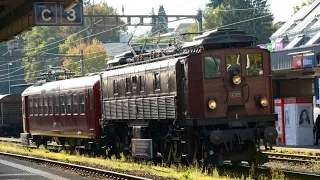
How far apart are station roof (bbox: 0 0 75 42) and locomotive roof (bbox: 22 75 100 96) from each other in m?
3.41

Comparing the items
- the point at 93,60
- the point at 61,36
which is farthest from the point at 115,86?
the point at 61,36

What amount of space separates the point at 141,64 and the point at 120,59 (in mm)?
2950

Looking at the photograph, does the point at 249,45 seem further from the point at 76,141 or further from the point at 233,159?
the point at 76,141

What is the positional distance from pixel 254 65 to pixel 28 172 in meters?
7.18

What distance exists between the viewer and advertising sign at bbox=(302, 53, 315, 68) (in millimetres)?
30839

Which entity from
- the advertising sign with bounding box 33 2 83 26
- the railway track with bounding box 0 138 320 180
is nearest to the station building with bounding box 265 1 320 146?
the railway track with bounding box 0 138 320 180

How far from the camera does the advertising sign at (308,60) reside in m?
30.8

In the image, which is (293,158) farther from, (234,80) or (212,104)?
(212,104)

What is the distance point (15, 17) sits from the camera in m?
23.4

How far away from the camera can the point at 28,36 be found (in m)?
137

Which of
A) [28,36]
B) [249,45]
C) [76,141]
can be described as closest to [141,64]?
[249,45]

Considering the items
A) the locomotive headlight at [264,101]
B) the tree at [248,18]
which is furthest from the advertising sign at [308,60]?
the tree at [248,18]

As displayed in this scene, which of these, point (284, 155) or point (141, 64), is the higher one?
point (141, 64)

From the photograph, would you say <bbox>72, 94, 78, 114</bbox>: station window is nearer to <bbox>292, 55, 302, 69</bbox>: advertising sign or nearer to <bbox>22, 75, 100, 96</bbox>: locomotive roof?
<bbox>22, 75, 100, 96</bbox>: locomotive roof
